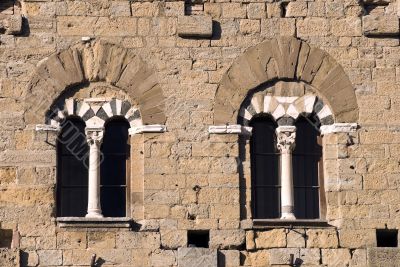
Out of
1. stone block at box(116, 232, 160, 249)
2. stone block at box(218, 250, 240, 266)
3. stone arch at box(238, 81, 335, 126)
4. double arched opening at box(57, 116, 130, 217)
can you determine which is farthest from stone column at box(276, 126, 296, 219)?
double arched opening at box(57, 116, 130, 217)

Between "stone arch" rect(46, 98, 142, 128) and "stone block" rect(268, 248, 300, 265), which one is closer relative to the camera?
"stone block" rect(268, 248, 300, 265)

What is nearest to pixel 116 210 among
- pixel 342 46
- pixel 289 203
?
pixel 289 203

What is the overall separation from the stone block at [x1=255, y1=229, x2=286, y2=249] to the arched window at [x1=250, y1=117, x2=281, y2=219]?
1.34ft

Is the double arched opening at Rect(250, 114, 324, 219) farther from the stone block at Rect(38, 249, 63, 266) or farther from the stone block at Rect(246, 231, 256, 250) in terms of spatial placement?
the stone block at Rect(38, 249, 63, 266)

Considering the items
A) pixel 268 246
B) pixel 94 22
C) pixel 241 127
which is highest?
pixel 94 22

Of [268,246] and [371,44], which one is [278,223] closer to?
[268,246]

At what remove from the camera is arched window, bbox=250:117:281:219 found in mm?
27328

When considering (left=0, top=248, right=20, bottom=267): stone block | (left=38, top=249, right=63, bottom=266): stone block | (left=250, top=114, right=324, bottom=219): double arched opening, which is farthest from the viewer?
(left=250, top=114, right=324, bottom=219): double arched opening

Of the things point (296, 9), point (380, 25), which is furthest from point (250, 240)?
point (380, 25)

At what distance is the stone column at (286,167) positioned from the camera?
27078 mm

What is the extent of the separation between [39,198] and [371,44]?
5.91m

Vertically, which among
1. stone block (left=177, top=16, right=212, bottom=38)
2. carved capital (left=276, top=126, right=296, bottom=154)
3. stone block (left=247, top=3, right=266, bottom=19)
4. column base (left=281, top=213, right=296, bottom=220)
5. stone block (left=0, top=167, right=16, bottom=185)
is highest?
stone block (left=247, top=3, right=266, bottom=19)

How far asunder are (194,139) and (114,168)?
53.1 inches

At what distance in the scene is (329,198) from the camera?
2727 centimetres
